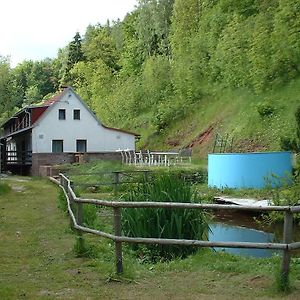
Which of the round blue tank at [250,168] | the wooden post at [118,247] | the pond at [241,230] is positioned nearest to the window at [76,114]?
the round blue tank at [250,168]

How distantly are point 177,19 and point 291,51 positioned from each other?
24.0 meters

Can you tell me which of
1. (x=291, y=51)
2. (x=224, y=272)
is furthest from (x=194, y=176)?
(x=224, y=272)

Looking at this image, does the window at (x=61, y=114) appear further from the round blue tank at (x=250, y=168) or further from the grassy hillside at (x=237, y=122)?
the round blue tank at (x=250, y=168)

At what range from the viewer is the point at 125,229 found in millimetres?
7746

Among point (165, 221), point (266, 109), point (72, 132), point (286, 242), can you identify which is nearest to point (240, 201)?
point (165, 221)

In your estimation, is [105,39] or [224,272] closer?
[224,272]

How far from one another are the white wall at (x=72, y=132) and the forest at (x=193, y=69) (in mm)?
5466

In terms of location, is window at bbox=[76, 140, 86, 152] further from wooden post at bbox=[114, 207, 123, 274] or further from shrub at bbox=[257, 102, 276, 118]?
wooden post at bbox=[114, 207, 123, 274]

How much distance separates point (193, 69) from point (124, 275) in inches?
1572

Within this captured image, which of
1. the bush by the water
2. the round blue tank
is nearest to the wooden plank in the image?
the round blue tank

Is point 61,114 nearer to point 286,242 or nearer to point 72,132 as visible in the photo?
point 72,132

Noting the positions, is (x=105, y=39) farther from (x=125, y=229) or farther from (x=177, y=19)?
(x=125, y=229)

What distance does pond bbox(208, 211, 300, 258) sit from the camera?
1168 cm

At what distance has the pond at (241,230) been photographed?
38.3 feet
